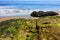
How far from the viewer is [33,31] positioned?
688cm

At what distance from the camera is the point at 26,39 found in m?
6.56

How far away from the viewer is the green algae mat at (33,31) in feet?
21.4

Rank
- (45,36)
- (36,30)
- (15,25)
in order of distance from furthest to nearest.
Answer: (15,25) < (36,30) < (45,36)

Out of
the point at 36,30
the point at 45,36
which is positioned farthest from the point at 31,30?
the point at 45,36

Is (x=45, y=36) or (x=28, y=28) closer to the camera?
(x=45, y=36)

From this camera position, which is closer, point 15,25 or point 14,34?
point 14,34

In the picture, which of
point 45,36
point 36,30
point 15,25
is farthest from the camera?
point 15,25

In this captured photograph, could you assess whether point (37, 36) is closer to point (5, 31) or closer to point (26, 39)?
point (26, 39)

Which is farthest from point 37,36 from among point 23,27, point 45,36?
point 23,27

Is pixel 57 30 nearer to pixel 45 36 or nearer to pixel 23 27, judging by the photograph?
pixel 45 36

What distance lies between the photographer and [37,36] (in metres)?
6.63

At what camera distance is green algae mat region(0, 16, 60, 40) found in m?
6.53

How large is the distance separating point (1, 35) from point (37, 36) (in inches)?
39.7

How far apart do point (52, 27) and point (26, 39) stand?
87cm
